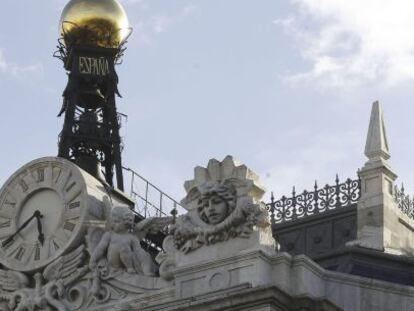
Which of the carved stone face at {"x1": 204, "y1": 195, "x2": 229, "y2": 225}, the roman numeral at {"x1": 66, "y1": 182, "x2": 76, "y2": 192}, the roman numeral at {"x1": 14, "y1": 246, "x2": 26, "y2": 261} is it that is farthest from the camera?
the roman numeral at {"x1": 14, "y1": 246, "x2": 26, "y2": 261}

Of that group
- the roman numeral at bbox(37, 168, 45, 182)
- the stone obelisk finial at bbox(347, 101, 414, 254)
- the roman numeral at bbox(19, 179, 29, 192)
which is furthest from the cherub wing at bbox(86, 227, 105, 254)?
the stone obelisk finial at bbox(347, 101, 414, 254)

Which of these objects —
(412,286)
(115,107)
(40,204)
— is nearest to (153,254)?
(40,204)

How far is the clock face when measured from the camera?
52312mm

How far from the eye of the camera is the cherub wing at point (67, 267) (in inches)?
2041

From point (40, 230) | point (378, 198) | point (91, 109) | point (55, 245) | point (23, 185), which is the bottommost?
point (55, 245)

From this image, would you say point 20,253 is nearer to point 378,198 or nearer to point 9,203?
point 9,203

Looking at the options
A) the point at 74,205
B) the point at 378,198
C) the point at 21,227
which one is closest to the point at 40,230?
the point at 21,227

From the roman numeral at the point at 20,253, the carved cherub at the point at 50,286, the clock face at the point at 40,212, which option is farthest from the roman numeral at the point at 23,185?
the carved cherub at the point at 50,286

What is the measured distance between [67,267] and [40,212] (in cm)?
185

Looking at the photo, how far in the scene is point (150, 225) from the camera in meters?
52.1

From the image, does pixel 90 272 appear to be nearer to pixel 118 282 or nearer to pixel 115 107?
pixel 118 282

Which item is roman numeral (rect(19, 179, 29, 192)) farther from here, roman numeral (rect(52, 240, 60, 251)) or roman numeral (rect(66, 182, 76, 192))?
roman numeral (rect(52, 240, 60, 251))

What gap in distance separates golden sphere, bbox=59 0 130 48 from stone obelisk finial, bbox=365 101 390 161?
1478cm

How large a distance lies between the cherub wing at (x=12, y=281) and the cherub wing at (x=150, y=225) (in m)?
3.27
